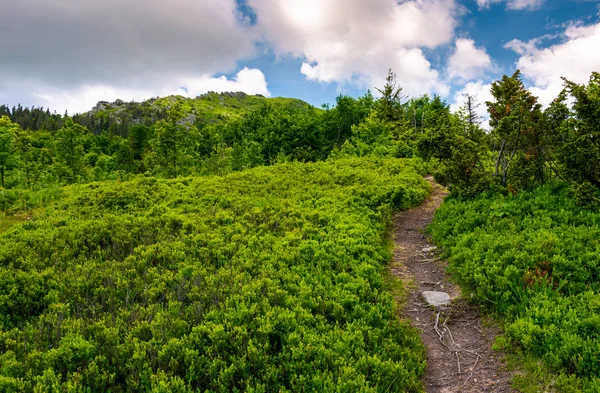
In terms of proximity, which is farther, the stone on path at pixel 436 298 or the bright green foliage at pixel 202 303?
the stone on path at pixel 436 298

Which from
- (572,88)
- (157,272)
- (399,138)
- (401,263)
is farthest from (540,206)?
(399,138)

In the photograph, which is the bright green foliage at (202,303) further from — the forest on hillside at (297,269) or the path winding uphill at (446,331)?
the path winding uphill at (446,331)

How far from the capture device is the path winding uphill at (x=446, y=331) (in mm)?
6031

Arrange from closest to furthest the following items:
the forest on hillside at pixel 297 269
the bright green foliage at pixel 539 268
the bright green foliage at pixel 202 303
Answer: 1. the bright green foliage at pixel 202 303
2. the forest on hillside at pixel 297 269
3. the bright green foliage at pixel 539 268

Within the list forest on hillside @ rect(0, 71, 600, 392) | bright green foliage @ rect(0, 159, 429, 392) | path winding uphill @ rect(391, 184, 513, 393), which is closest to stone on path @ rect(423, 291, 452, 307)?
path winding uphill @ rect(391, 184, 513, 393)

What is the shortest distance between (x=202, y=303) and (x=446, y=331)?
5226mm

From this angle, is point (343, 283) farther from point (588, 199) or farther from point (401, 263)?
point (588, 199)

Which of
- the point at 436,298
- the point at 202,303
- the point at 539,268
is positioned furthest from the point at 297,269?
the point at 539,268

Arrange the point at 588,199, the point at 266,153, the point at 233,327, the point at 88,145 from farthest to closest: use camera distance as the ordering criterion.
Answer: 1. the point at 88,145
2. the point at 266,153
3. the point at 588,199
4. the point at 233,327

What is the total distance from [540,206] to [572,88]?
12.9 feet

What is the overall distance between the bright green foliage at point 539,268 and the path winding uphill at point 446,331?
1.61 ft

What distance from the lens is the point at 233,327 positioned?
20.3 feet

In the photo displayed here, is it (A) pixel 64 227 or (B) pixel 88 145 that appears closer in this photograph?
(A) pixel 64 227

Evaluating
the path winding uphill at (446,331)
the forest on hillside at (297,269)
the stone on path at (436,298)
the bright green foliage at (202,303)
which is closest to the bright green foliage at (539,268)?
the forest on hillside at (297,269)
